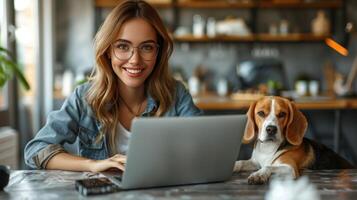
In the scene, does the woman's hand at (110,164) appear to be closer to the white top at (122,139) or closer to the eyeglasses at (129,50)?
the white top at (122,139)

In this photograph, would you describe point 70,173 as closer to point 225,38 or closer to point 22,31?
point 22,31

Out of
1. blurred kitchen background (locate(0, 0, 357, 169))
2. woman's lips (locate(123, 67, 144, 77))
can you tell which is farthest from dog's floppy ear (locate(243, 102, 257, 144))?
blurred kitchen background (locate(0, 0, 357, 169))

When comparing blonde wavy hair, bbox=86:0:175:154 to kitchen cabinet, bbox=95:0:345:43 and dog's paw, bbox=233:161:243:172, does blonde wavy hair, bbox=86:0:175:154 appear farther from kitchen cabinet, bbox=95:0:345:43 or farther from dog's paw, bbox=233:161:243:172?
kitchen cabinet, bbox=95:0:345:43

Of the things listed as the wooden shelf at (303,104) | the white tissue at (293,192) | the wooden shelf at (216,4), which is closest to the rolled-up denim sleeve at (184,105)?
the white tissue at (293,192)

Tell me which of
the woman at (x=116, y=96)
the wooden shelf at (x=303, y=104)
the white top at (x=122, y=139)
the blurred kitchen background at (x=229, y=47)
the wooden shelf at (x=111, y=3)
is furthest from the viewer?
the wooden shelf at (x=111, y=3)

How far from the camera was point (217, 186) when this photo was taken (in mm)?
1197

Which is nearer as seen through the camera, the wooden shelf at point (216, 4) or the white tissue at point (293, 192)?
the white tissue at point (293, 192)

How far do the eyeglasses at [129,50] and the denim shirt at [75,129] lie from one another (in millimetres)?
213

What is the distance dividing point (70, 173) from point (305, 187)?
2.44 feet

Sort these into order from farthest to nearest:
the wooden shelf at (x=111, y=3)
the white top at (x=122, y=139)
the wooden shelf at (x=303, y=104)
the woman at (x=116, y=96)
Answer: the wooden shelf at (x=111, y=3), the wooden shelf at (x=303, y=104), the white top at (x=122, y=139), the woman at (x=116, y=96)

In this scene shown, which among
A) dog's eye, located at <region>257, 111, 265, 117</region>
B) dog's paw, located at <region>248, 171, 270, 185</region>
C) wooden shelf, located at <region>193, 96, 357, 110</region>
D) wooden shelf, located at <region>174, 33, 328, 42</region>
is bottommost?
wooden shelf, located at <region>193, 96, 357, 110</region>

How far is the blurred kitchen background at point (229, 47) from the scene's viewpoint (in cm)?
436

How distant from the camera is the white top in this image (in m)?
1.62

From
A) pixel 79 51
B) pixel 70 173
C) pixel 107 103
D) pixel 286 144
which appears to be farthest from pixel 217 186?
pixel 79 51
